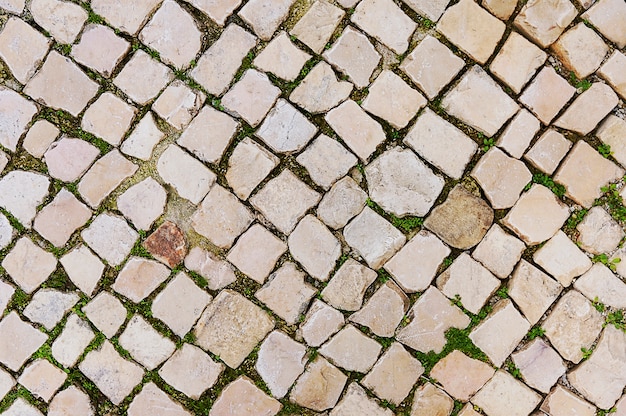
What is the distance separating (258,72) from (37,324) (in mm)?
1798

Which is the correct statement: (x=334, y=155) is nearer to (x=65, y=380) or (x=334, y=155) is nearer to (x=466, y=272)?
(x=466, y=272)

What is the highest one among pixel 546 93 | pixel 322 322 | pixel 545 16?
pixel 545 16

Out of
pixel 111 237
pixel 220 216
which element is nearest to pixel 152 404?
pixel 111 237

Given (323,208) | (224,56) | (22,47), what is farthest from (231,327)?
(22,47)

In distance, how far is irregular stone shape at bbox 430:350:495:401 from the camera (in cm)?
265

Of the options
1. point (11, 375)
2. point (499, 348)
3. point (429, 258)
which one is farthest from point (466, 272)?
point (11, 375)

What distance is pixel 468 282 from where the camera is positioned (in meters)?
2.65

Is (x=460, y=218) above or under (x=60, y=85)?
above

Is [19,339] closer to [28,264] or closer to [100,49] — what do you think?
[28,264]

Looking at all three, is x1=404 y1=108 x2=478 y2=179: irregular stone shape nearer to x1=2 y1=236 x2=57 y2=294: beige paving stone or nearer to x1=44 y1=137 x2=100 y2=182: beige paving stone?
x1=44 y1=137 x2=100 y2=182: beige paving stone

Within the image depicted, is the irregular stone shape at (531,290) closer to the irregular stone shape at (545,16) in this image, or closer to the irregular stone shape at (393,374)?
→ the irregular stone shape at (393,374)

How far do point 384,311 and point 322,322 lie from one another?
0.33 metres

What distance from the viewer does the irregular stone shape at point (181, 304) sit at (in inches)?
105

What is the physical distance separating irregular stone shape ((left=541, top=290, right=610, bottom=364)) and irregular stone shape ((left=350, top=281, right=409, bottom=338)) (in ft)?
2.57
